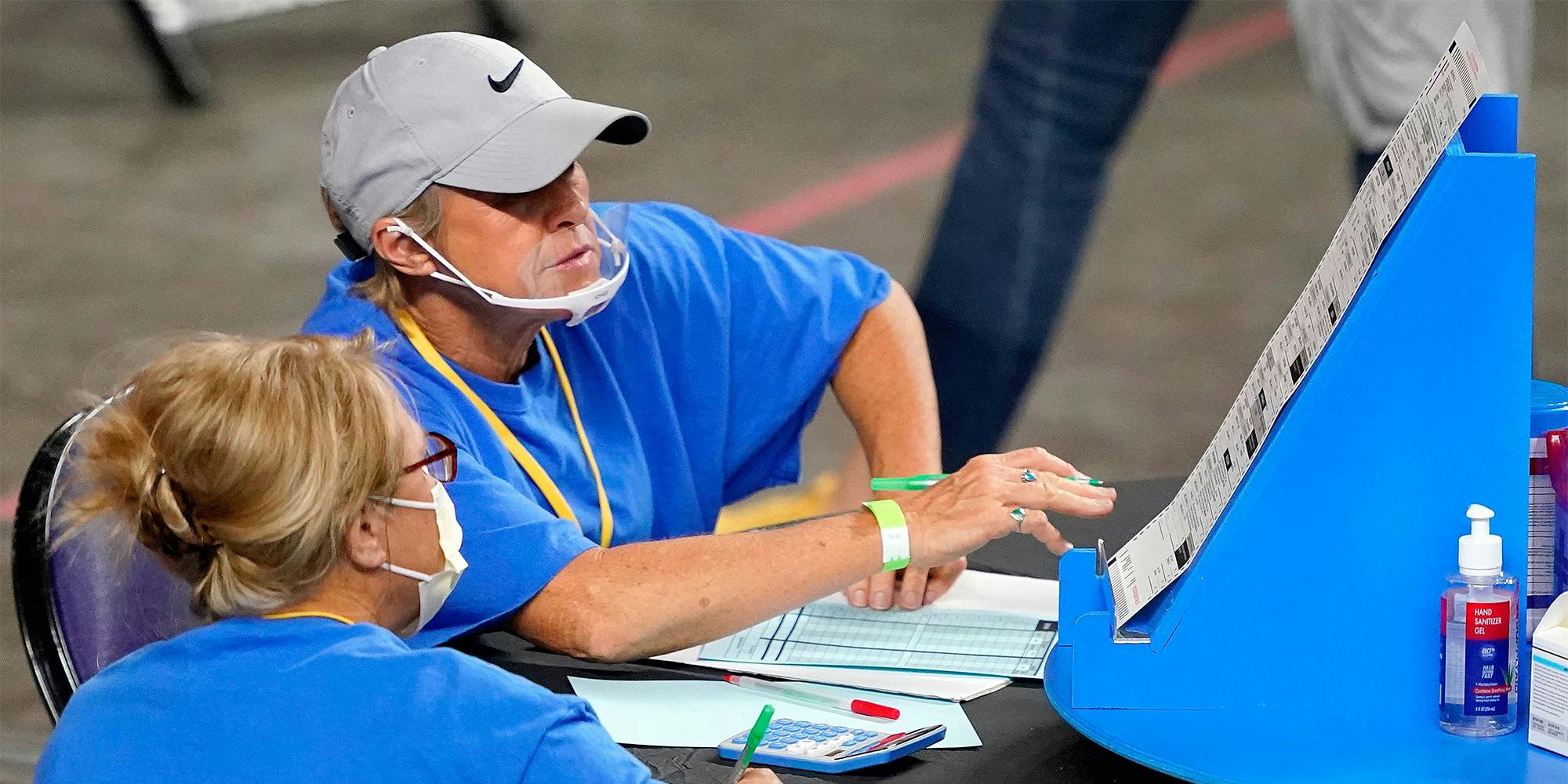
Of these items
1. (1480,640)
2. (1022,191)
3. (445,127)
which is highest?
(445,127)

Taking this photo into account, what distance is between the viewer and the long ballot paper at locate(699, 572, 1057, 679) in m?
1.82

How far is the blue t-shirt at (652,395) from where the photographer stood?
5.93ft

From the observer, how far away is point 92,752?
1.36m

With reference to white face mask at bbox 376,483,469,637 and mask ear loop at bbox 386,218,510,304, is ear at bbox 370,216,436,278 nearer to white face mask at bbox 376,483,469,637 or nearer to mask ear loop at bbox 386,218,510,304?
mask ear loop at bbox 386,218,510,304

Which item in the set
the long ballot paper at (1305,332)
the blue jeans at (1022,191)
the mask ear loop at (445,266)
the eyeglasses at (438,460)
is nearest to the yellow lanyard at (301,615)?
the eyeglasses at (438,460)

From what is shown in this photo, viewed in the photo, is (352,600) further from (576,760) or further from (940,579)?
(940,579)

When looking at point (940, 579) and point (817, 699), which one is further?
point (940, 579)

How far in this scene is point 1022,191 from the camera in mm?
3336

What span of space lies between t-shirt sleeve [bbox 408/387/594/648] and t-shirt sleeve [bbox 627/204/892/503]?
50cm

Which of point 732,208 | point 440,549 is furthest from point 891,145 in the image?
point 440,549

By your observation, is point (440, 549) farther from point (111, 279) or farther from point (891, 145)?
point (891, 145)

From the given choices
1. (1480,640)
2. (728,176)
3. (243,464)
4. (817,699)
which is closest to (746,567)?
(817,699)

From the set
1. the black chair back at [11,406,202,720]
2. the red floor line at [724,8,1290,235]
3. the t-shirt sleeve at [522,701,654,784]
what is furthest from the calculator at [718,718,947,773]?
the red floor line at [724,8,1290,235]

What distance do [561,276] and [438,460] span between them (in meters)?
0.46
